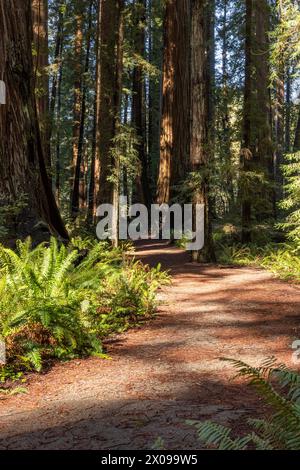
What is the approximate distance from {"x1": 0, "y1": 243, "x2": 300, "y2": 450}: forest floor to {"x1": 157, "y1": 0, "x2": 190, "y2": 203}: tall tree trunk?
35.3ft

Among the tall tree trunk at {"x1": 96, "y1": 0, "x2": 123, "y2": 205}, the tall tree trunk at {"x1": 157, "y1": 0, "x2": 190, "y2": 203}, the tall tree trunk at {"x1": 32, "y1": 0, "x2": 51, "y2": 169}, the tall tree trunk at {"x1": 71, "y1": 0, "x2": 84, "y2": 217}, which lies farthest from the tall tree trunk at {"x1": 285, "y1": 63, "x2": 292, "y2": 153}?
the tall tree trunk at {"x1": 71, "y1": 0, "x2": 84, "y2": 217}

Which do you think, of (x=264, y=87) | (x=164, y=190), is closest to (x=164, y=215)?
(x=164, y=190)

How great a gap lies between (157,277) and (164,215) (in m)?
9.36

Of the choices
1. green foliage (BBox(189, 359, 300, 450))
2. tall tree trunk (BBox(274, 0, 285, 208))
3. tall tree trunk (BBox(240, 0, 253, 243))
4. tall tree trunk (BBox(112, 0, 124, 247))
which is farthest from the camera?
tall tree trunk (BBox(240, 0, 253, 243))

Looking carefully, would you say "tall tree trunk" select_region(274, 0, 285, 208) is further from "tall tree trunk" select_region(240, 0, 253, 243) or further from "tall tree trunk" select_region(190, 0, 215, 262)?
"tall tree trunk" select_region(190, 0, 215, 262)

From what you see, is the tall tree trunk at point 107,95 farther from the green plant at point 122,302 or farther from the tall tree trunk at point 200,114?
the green plant at point 122,302

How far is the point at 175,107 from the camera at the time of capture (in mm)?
17266

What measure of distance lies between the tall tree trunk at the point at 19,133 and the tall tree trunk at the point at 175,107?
9.00 m

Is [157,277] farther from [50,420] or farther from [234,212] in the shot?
[234,212]

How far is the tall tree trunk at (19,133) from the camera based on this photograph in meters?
8.08

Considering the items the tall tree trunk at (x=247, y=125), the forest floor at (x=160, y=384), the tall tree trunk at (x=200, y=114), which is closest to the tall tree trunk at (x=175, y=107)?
the tall tree trunk at (x=247, y=125)

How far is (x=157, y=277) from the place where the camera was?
9055 millimetres

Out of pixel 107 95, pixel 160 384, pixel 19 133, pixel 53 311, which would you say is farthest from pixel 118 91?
pixel 160 384

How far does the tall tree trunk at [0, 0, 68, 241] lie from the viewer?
26.5 feet
